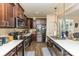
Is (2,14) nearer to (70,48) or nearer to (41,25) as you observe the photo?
(70,48)

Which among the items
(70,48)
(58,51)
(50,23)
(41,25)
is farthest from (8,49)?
(41,25)

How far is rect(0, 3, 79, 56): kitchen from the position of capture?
4921 millimetres

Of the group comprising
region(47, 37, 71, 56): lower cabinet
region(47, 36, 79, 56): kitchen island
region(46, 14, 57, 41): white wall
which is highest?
region(46, 14, 57, 41): white wall

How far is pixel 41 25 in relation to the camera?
11820mm

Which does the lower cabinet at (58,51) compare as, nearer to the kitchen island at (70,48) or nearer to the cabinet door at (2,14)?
the kitchen island at (70,48)

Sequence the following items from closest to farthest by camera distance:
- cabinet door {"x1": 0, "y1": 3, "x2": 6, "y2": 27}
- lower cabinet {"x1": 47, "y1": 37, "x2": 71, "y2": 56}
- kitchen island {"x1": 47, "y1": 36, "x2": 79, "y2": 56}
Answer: kitchen island {"x1": 47, "y1": 36, "x2": 79, "y2": 56} < lower cabinet {"x1": 47, "y1": 37, "x2": 71, "y2": 56} < cabinet door {"x1": 0, "y1": 3, "x2": 6, "y2": 27}

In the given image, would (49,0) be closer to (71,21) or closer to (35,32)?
(71,21)

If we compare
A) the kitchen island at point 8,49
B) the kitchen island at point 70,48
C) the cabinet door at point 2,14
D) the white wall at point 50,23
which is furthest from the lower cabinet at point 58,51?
the white wall at point 50,23

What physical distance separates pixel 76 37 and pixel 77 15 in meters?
3.36

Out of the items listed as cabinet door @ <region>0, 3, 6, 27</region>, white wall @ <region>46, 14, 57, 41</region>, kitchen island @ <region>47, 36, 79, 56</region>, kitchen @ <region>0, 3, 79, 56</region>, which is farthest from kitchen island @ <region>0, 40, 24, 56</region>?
white wall @ <region>46, 14, 57, 41</region>

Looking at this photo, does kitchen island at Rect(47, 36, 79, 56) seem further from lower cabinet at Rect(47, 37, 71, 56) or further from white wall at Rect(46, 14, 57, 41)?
white wall at Rect(46, 14, 57, 41)

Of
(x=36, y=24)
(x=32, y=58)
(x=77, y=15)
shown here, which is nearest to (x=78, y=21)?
(x=77, y=15)

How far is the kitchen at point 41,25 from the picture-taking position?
492 cm

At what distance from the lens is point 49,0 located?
174 cm
